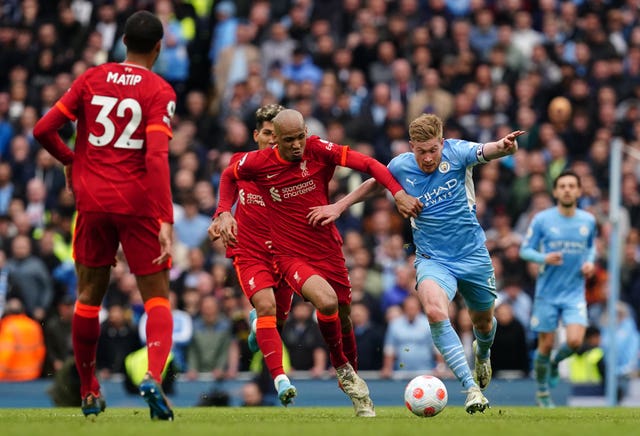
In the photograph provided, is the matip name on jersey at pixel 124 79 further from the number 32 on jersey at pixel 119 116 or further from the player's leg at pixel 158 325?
the player's leg at pixel 158 325

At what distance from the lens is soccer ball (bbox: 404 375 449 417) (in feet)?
36.9

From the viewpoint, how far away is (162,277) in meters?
10.4

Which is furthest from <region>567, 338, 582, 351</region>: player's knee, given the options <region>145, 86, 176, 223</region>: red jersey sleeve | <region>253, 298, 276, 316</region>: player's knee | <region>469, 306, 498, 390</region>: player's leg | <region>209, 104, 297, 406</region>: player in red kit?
<region>145, 86, 176, 223</region>: red jersey sleeve

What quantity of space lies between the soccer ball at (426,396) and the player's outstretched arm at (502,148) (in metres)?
1.95

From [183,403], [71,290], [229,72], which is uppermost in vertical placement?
[229,72]

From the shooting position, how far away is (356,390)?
11758 millimetres

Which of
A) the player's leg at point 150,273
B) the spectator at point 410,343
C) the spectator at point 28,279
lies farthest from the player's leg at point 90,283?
the spectator at point 28,279

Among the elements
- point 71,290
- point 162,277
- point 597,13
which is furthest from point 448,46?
point 162,277

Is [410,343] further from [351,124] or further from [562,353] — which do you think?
[351,124]

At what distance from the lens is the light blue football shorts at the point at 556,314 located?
52.1 ft

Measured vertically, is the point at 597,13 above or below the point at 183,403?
above

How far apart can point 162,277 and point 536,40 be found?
14.2 m

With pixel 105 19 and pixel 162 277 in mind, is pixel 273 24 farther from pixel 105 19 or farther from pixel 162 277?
pixel 162 277

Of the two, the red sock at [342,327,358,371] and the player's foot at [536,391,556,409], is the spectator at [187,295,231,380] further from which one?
the red sock at [342,327,358,371]
